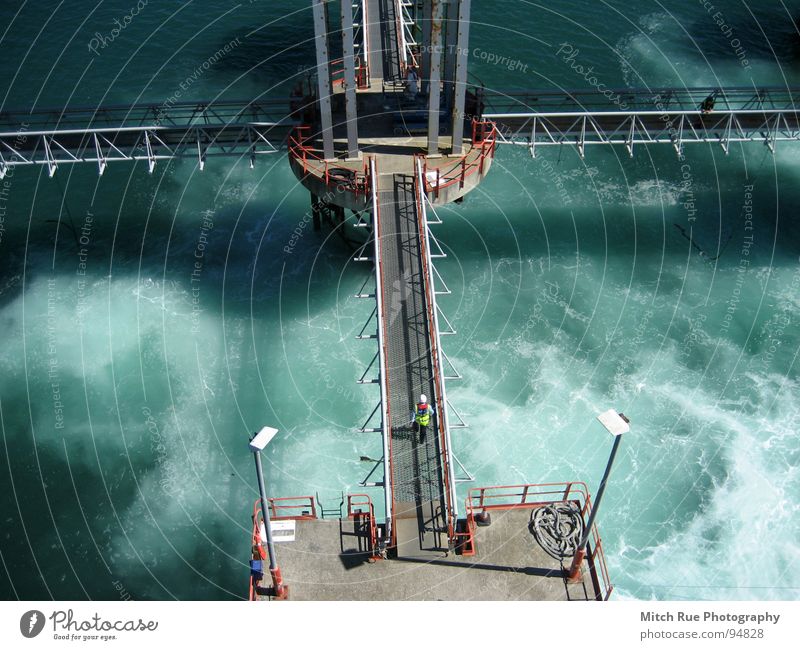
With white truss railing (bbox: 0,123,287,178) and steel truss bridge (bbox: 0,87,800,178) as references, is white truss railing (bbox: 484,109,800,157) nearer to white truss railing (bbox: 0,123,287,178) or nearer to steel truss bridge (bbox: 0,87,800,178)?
steel truss bridge (bbox: 0,87,800,178)

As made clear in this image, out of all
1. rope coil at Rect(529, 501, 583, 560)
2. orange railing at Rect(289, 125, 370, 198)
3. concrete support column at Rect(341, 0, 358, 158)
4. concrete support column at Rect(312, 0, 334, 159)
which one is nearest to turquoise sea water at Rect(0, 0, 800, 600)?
orange railing at Rect(289, 125, 370, 198)

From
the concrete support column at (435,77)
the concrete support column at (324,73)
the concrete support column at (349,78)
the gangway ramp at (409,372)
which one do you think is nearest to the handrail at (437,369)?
the gangway ramp at (409,372)

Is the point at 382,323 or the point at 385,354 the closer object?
the point at 382,323

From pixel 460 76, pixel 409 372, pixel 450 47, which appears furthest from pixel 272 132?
pixel 409 372

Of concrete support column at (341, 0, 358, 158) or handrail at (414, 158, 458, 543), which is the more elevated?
concrete support column at (341, 0, 358, 158)

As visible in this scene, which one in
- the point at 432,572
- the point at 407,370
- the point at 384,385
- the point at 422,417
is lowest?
the point at 432,572

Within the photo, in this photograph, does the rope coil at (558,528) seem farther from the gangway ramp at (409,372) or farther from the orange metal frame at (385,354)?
the orange metal frame at (385,354)

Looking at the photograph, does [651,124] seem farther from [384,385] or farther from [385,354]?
[384,385]
